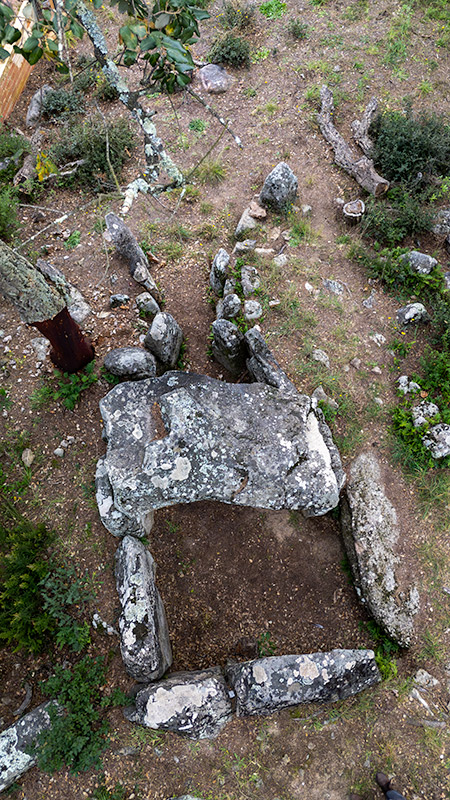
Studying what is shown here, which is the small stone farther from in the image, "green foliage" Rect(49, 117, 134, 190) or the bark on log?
the bark on log

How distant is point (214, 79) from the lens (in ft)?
29.0

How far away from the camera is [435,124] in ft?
24.1

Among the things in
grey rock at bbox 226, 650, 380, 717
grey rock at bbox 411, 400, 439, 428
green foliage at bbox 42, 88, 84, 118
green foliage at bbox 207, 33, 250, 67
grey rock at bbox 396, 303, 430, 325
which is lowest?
grey rock at bbox 226, 650, 380, 717

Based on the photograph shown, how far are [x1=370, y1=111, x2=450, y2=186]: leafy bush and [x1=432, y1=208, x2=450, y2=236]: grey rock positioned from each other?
708 mm

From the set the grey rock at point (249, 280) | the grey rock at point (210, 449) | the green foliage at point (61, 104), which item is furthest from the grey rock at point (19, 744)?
the green foliage at point (61, 104)

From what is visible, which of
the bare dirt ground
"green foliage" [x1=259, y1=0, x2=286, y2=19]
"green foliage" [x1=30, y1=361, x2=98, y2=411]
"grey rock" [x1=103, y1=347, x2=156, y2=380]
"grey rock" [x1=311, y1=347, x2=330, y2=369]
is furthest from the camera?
"green foliage" [x1=259, y1=0, x2=286, y2=19]

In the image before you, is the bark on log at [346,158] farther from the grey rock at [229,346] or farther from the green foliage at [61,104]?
the green foliage at [61,104]

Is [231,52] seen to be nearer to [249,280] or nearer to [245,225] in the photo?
[245,225]

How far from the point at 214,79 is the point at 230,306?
5650mm

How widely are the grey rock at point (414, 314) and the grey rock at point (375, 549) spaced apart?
2.02 m

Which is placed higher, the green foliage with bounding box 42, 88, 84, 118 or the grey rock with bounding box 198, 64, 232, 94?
the green foliage with bounding box 42, 88, 84, 118

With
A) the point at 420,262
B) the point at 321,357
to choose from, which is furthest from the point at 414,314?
the point at 321,357

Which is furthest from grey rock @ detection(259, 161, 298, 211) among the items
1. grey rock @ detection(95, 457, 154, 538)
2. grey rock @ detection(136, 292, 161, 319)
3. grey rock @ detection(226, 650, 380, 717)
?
grey rock @ detection(226, 650, 380, 717)

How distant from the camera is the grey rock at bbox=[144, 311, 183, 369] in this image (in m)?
5.57
